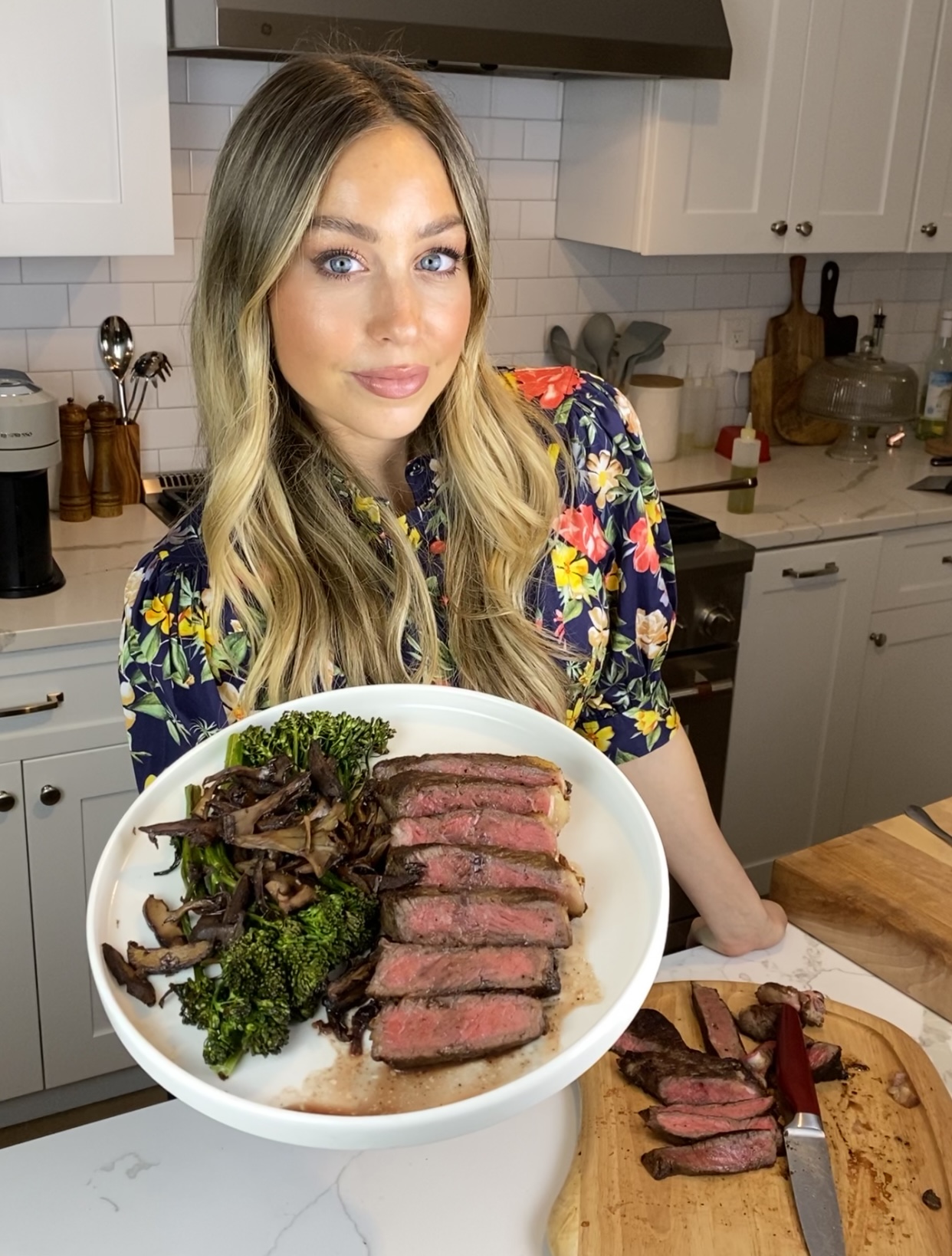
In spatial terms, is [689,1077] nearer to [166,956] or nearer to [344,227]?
[166,956]

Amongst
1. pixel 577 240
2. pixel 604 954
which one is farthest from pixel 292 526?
pixel 577 240

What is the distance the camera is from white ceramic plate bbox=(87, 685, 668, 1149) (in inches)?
29.0

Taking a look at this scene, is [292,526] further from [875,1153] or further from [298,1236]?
[875,1153]

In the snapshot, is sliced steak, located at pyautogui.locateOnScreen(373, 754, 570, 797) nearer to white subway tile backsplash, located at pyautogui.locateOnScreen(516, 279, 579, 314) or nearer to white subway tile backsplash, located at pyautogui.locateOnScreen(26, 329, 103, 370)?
white subway tile backsplash, located at pyautogui.locateOnScreen(26, 329, 103, 370)

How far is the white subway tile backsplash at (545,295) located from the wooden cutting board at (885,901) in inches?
81.3

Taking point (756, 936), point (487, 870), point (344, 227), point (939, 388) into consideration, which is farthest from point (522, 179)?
point (487, 870)

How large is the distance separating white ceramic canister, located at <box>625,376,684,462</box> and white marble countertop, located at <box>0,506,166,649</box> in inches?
52.6

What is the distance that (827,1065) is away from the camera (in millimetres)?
1116

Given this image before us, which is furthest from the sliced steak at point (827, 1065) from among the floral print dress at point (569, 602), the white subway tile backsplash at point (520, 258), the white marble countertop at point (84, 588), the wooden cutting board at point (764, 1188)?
the white subway tile backsplash at point (520, 258)

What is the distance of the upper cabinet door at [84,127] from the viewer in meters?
2.13

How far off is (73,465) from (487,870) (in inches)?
78.7

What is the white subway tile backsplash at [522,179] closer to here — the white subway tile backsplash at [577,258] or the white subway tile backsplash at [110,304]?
the white subway tile backsplash at [577,258]

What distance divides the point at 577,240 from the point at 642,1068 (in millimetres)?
2462

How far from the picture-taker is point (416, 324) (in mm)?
1250
